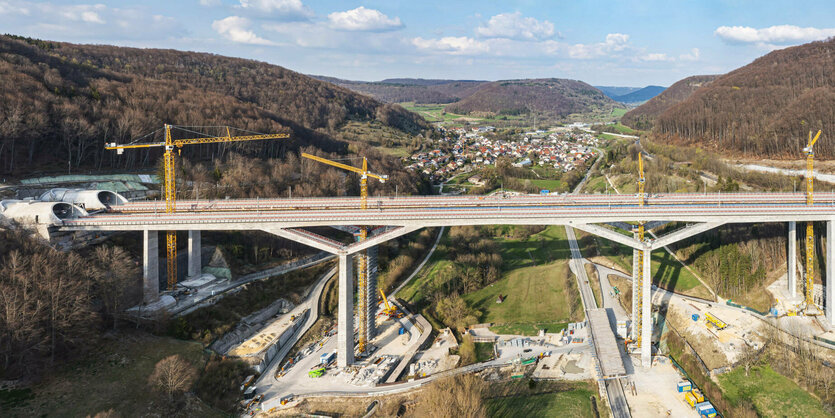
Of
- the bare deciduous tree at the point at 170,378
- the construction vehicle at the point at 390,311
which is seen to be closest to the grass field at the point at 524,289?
the construction vehicle at the point at 390,311

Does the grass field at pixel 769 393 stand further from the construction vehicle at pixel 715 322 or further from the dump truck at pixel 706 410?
the construction vehicle at pixel 715 322

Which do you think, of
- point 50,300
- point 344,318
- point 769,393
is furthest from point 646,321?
point 50,300

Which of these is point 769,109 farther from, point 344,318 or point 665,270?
point 344,318

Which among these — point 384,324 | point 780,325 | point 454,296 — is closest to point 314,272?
point 384,324

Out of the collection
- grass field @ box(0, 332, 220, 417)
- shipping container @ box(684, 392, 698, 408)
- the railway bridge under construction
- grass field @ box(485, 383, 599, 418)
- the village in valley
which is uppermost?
the village in valley

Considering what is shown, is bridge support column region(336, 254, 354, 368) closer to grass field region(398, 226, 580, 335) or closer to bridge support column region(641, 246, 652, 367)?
grass field region(398, 226, 580, 335)

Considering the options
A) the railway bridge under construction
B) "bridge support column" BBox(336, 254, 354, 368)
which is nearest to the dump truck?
the railway bridge under construction
